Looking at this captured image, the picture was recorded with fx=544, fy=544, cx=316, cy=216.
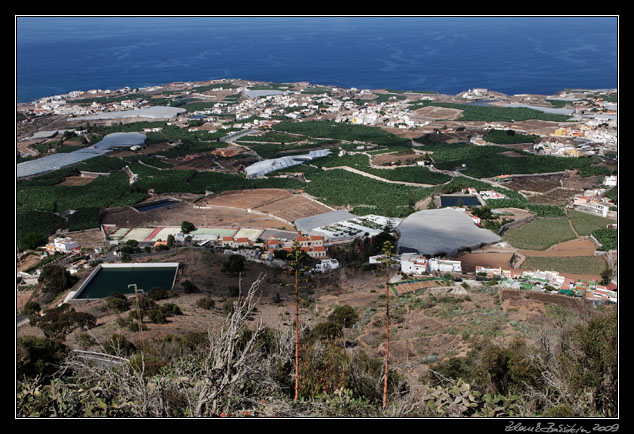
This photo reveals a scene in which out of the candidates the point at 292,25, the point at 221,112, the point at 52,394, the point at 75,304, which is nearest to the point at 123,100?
the point at 221,112

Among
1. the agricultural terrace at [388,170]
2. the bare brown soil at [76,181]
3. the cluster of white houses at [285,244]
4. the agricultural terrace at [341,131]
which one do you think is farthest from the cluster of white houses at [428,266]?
the agricultural terrace at [341,131]

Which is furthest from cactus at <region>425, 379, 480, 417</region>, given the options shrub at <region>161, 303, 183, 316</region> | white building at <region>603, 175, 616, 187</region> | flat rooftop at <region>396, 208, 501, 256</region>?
white building at <region>603, 175, 616, 187</region>

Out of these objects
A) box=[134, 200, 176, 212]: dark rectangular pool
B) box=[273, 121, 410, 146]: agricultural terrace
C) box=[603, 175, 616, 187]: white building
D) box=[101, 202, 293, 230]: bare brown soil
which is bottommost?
box=[101, 202, 293, 230]: bare brown soil

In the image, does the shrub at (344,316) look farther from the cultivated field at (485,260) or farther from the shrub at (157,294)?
the cultivated field at (485,260)

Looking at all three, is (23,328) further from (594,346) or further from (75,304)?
(594,346)

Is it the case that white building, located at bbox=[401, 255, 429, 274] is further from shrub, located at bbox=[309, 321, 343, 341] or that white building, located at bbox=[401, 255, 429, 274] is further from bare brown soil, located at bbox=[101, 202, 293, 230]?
bare brown soil, located at bbox=[101, 202, 293, 230]

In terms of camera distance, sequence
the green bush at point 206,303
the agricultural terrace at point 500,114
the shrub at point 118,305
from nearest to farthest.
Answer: the shrub at point 118,305, the green bush at point 206,303, the agricultural terrace at point 500,114
